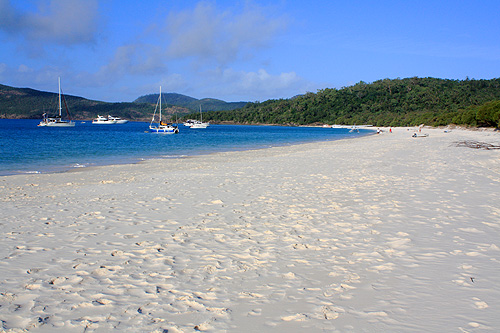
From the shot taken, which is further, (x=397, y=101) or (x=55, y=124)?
(x=397, y=101)

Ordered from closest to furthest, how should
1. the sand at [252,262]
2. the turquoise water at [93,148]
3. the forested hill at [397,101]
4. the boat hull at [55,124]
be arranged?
the sand at [252,262] < the turquoise water at [93,148] < the boat hull at [55,124] < the forested hill at [397,101]

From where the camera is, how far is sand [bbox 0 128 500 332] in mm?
3404

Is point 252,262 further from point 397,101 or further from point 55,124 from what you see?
point 397,101

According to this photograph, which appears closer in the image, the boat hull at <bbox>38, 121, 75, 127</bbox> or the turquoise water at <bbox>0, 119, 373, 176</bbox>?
the turquoise water at <bbox>0, 119, 373, 176</bbox>

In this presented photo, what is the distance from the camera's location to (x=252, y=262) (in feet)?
15.7

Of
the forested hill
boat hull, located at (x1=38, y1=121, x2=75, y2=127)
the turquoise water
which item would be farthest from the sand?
boat hull, located at (x1=38, y1=121, x2=75, y2=127)

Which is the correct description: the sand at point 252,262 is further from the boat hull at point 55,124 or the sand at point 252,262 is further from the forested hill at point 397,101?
the boat hull at point 55,124

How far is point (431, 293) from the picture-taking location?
12.8 feet

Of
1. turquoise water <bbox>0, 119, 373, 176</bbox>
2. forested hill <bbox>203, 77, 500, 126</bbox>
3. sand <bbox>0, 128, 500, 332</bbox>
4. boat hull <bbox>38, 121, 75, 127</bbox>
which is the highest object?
forested hill <bbox>203, 77, 500, 126</bbox>

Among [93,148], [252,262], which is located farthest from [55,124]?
[252,262]

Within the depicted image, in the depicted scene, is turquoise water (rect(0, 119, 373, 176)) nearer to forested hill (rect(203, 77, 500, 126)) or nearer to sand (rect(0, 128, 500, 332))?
sand (rect(0, 128, 500, 332))

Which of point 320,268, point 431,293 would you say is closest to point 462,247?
point 431,293

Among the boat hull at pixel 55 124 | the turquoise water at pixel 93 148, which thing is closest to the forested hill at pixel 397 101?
the turquoise water at pixel 93 148

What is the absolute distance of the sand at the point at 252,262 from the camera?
3404 mm
